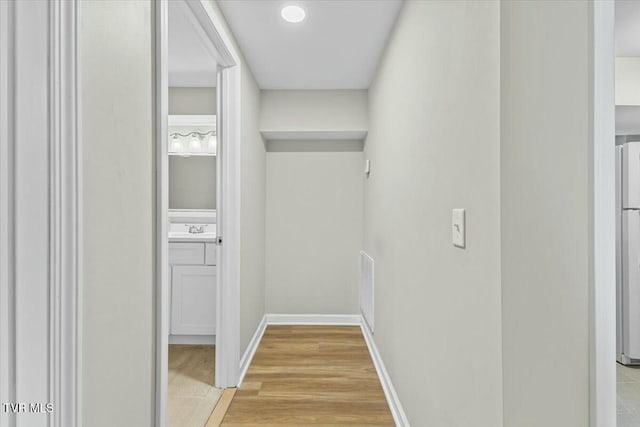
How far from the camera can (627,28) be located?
819 mm

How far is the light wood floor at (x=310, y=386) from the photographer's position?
2.29 meters

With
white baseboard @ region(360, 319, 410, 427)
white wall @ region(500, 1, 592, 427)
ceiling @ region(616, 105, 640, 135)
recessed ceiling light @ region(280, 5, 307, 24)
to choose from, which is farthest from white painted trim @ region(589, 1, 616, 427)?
recessed ceiling light @ region(280, 5, 307, 24)

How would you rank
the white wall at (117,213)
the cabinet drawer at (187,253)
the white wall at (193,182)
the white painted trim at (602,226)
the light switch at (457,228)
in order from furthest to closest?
the white wall at (193,182) → the cabinet drawer at (187,253) → the light switch at (457,228) → the white wall at (117,213) → the white painted trim at (602,226)

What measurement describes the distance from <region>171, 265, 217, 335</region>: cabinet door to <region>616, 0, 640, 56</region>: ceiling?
3098mm

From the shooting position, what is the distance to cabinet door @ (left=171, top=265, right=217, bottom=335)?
3432 mm

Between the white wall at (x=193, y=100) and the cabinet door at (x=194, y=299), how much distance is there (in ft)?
5.14

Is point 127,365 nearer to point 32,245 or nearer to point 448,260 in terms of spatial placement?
point 32,245

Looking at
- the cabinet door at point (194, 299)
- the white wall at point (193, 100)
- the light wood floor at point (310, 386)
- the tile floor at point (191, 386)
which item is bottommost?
the light wood floor at point (310, 386)

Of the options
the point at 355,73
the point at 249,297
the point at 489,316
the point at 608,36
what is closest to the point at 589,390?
the point at 489,316

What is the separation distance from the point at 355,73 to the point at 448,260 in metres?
2.39

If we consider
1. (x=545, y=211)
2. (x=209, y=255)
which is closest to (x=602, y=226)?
(x=545, y=211)

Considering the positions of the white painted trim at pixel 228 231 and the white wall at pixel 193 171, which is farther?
the white wall at pixel 193 171

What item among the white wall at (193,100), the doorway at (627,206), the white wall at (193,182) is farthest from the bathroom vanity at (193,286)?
the doorway at (627,206)

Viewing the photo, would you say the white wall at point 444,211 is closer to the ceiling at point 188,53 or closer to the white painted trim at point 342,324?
the white painted trim at point 342,324
